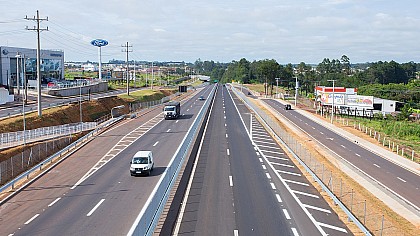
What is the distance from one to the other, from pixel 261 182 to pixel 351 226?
975cm

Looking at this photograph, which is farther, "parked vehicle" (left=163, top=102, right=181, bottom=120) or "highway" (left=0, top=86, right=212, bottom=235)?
"parked vehicle" (left=163, top=102, right=181, bottom=120)

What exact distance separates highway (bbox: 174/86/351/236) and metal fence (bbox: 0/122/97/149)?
58.3ft

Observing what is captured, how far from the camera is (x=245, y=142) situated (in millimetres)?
49844

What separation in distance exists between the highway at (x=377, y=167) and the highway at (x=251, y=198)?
633 cm

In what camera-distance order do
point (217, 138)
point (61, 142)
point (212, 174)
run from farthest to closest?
1. point (217, 138)
2. point (61, 142)
3. point (212, 174)

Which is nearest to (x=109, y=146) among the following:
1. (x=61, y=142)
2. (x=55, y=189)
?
(x=61, y=142)

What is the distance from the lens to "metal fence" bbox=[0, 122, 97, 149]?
4309cm

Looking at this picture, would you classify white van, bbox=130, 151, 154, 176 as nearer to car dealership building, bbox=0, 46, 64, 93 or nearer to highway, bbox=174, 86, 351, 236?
highway, bbox=174, 86, 351, 236

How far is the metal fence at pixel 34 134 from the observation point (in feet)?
141

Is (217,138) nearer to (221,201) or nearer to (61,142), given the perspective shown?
(61,142)

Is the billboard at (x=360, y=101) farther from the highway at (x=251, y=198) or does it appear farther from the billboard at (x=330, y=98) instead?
the highway at (x=251, y=198)

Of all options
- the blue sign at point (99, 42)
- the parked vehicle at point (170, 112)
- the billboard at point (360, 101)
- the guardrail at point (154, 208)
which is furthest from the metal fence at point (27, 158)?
the blue sign at point (99, 42)

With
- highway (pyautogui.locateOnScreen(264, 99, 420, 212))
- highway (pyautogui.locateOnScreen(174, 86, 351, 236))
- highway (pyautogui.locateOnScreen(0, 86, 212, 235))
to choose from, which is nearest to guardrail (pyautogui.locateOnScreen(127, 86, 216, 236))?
highway (pyautogui.locateOnScreen(174, 86, 351, 236))

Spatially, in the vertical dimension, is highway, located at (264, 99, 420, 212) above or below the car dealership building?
below
